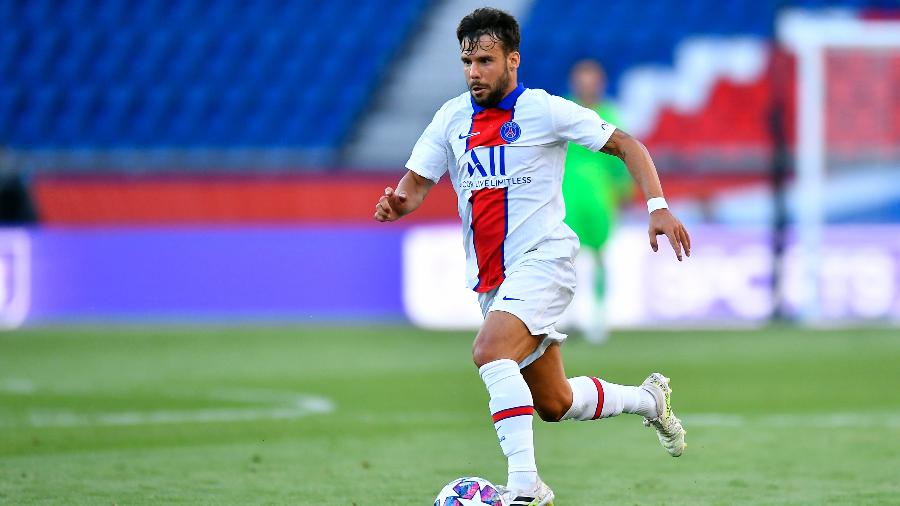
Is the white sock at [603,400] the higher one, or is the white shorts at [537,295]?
the white shorts at [537,295]

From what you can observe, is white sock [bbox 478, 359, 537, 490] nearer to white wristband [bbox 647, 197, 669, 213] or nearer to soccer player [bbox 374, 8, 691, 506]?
soccer player [bbox 374, 8, 691, 506]

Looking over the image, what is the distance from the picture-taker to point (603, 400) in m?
5.92

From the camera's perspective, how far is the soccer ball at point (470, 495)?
5145 millimetres

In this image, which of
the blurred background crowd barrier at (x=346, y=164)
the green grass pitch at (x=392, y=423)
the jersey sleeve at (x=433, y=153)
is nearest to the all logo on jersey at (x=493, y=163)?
the jersey sleeve at (x=433, y=153)

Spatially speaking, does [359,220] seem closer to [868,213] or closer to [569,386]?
[868,213]

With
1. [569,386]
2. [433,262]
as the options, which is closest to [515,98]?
[569,386]

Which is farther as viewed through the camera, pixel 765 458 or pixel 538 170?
pixel 765 458

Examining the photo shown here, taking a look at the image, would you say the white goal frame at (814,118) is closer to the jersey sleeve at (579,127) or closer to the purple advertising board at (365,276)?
the purple advertising board at (365,276)

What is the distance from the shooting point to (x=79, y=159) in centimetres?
1728

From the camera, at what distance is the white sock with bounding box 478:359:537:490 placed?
525 cm

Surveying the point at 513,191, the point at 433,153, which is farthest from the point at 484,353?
the point at 433,153

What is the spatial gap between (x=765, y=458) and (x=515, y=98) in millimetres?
2376

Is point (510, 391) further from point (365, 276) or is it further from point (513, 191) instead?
point (365, 276)

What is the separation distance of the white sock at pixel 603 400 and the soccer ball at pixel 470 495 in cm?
67
